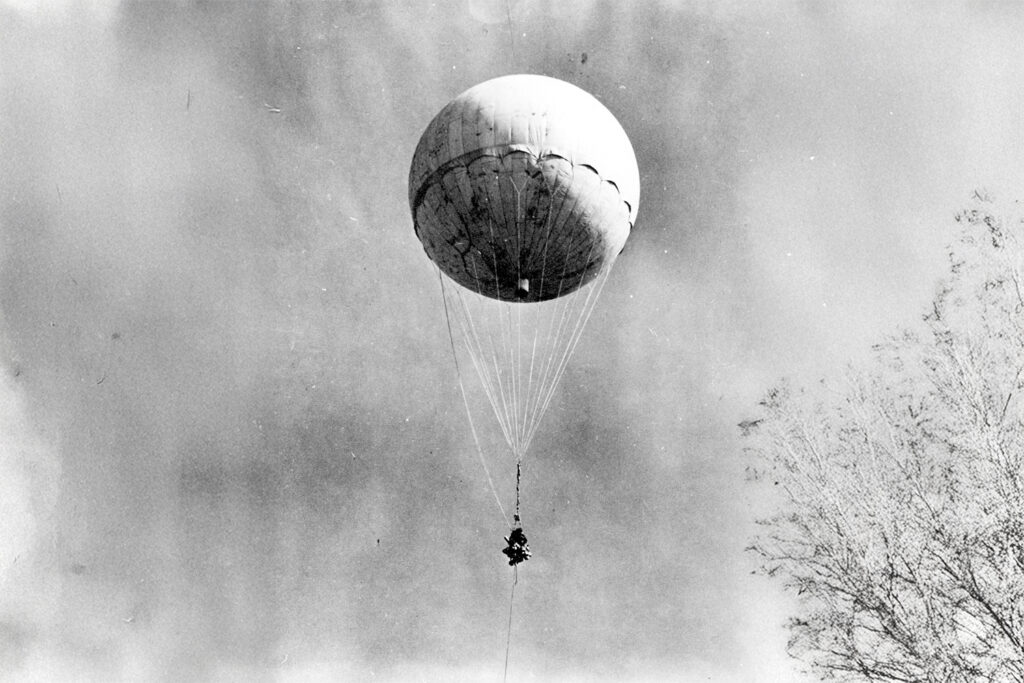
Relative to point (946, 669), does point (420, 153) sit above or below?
above

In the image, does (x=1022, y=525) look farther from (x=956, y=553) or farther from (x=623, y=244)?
(x=623, y=244)

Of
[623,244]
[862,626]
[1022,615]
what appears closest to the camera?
[1022,615]

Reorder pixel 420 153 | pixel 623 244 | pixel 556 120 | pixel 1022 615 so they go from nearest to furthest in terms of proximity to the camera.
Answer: pixel 1022 615 → pixel 556 120 → pixel 420 153 → pixel 623 244

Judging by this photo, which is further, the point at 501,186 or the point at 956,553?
the point at 501,186

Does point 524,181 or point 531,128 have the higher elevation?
point 531,128

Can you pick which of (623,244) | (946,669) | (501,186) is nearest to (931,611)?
(946,669)

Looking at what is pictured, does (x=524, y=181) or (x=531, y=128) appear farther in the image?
(x=524, y=181)

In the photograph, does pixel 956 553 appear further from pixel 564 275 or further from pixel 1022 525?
pixel 564 275

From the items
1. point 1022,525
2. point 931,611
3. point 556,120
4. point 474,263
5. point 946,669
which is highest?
point 556,120
